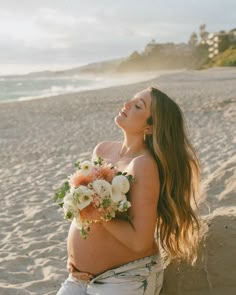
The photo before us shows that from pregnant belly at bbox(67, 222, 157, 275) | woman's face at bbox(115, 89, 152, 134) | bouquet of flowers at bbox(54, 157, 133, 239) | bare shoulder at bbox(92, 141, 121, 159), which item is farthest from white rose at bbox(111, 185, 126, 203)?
bare shoulder at bbox(92, 141, 121, 159)

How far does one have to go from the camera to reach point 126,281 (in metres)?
2.98

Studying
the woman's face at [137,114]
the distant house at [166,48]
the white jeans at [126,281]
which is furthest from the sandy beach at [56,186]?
the distant house at [166,48]

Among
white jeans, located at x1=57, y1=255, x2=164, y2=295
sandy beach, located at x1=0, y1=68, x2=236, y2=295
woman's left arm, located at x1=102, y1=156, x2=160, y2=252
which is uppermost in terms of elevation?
woman's left arm, located at x1=102, y1=156, x2=160, y2=252

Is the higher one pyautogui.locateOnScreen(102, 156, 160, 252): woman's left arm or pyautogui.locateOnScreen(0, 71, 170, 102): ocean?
pyautogui.locateOnScreen(102, 156, 160, 252): woman's left arm

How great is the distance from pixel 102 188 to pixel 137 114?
0.55 meters

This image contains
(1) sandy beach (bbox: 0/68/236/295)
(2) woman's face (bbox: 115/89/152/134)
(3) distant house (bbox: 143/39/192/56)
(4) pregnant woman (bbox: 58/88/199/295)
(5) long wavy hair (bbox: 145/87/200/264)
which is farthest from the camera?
(3) distant house (bbox: 143/39/192/56)

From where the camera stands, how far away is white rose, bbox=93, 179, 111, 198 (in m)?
2.82

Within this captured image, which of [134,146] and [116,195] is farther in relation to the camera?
[134,146]

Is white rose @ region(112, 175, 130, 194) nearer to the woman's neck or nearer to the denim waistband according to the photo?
the woman's neck

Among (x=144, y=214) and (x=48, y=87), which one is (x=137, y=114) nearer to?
(x=144, y=214)

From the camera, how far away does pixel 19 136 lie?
1330 cm

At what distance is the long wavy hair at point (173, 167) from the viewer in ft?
9.88

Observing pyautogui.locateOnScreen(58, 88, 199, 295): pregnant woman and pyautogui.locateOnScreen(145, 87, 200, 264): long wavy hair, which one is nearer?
pyautogui.locateOnScreen(58, 88, 199, 295): pregnant woman

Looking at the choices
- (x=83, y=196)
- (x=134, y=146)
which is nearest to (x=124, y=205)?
(x=83, y=196)
